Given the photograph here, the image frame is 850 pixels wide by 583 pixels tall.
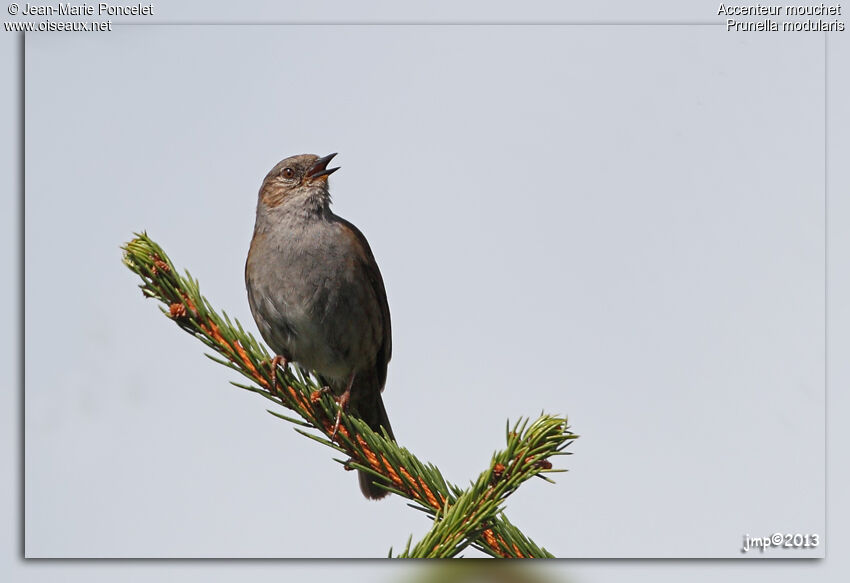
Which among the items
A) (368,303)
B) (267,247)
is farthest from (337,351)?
(267,247)

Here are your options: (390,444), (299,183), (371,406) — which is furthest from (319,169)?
(390,444)

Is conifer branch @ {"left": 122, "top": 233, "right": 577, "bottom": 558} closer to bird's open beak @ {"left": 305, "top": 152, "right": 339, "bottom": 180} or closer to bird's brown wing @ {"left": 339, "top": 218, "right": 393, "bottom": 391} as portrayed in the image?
bird's brown wing @ {"left": 339, "top": 218, "right": 393, "bottom": 391}

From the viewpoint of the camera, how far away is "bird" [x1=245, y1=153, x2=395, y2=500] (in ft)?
17.9

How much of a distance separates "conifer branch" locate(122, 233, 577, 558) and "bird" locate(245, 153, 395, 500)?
3.67 ft

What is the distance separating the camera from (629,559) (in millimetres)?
4258

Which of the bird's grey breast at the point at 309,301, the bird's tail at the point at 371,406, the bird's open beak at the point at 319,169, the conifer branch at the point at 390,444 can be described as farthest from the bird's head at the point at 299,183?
the conifer branch at the point at 390,444

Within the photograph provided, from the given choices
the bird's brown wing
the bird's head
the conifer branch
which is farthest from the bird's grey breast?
the conifer branch

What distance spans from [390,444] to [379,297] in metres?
2.18

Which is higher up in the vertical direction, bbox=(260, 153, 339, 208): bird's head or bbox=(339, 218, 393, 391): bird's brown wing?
bbox=(260, 153, 339, 208): bird's head

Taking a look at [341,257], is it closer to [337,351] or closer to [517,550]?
[337,351]

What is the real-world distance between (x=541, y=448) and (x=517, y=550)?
55cm

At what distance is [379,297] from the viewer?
5.87 metres

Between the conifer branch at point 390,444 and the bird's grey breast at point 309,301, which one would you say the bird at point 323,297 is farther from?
the conifer branch at point 390,444

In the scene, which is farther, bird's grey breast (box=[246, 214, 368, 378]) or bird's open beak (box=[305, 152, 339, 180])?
bird's open beak (box=[305, 152, 339, 180])
